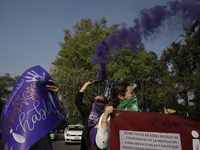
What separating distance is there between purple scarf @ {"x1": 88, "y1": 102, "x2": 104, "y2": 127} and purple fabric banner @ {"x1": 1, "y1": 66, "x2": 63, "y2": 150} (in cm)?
46

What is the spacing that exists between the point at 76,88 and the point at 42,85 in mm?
18421

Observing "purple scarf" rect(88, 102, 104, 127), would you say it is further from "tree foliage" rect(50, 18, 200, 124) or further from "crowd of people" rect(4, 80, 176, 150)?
"tree foliage" rect(50, 18, 200, 124)

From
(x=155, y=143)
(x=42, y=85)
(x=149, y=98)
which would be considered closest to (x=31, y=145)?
(x=42, y=85)

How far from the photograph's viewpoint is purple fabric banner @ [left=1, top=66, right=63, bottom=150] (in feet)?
7.34

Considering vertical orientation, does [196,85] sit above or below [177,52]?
below

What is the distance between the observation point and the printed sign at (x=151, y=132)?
7.79 ft

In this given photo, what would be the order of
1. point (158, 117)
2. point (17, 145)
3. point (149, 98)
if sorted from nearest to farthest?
point (17, 145)
point (158, 117)
point (149, 98)

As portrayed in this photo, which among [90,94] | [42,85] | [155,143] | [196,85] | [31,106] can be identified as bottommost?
[155,143]

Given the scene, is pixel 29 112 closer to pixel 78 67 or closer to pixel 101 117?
pixel 101 117

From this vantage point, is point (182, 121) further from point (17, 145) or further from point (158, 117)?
point (17, 145)

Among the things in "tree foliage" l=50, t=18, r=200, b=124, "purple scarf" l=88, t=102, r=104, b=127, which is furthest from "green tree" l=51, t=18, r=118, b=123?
"purple scarf" l=88, t=102, r=104, b=127

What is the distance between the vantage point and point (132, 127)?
247 centimetres

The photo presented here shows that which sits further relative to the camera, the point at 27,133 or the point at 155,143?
the point at 155,143

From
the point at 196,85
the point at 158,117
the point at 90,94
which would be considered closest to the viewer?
the point at 158,117
